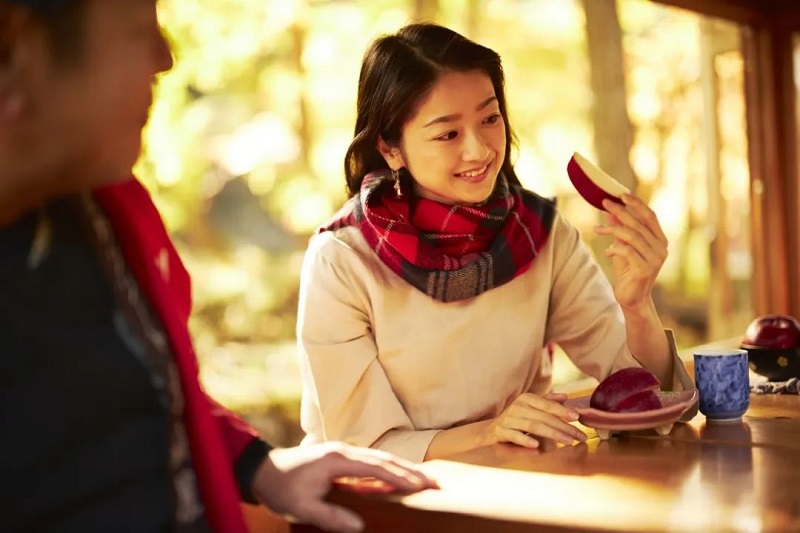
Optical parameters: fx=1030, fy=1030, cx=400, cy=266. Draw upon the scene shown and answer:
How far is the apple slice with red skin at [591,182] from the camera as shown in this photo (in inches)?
71.4

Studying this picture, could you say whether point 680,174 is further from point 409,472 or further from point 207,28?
point 409,472

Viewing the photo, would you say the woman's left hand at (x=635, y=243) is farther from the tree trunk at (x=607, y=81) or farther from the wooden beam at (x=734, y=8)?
the tree trunk at (x=607, y=81)

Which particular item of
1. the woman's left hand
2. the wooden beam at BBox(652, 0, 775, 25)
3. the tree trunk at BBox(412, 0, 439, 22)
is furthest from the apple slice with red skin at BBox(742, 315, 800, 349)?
the tree trunk at BBox(412, 0, 439, 22)

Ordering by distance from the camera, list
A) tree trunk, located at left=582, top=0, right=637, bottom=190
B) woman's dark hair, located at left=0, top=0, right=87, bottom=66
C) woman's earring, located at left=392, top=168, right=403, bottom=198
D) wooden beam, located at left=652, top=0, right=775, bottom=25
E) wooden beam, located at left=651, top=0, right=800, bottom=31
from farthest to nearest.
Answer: tree trunk, located at left=582, top=0, right=637, bottom=190, wooden beam, located at left=651, top=0, right=800, bottom=31, wooden beam, located at left=652, top=0, right=775, bottom=25, woman's earring, located at left=392, top=168, right=403, bottom=198, woman's dark hair, located at left=0, top=0, right=87, bottom=66

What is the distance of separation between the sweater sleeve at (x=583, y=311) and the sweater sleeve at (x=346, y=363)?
0.44 m

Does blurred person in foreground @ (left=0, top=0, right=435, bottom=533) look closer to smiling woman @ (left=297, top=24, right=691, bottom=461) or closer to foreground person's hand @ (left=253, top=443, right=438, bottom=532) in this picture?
foreground person's hand @ (left=253, top=443, right=438, bottom=532)

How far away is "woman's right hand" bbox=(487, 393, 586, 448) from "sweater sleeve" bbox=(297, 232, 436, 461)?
28 centimetres

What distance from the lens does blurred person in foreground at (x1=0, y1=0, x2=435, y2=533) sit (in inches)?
40.2

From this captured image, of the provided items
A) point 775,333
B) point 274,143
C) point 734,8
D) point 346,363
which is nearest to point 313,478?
point 346,363

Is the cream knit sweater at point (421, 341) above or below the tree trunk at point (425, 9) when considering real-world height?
below

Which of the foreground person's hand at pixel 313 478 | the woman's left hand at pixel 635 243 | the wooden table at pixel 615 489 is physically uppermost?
the woman's left hand at pixel 635 243

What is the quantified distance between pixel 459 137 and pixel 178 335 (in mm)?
1005

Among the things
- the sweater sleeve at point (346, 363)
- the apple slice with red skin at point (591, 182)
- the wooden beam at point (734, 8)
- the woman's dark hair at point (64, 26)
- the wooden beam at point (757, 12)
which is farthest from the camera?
the wooden beam at point (757, 12)

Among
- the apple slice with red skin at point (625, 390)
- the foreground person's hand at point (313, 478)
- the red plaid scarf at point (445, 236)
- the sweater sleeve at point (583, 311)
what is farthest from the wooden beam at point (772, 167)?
the foreground person's hand at point (313, 478)
